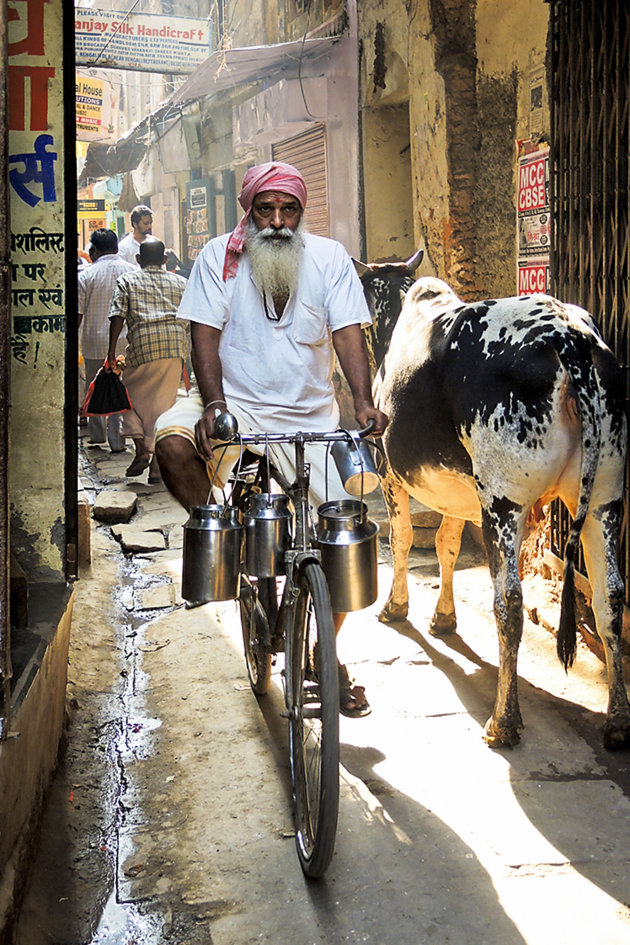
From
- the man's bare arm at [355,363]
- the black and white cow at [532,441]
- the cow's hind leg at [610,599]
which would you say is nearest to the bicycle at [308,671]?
the man's bare arm at [355,363]

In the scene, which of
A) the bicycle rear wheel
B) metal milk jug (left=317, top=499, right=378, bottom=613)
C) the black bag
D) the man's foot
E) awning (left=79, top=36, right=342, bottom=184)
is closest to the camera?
metal milk jug (left=317, top=499, right=378, bottom=613)

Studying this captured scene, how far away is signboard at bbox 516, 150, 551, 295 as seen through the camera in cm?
629

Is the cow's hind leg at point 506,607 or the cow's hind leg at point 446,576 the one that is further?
the cow's hind leg at point 446,576

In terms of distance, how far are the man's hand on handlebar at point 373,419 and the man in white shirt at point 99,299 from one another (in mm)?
7265

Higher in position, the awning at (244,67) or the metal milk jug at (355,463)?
the awning at (244,67)

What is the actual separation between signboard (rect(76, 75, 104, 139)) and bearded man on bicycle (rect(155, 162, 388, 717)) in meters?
16.0

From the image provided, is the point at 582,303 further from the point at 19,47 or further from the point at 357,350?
the point at 19,47

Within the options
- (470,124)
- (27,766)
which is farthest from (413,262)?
(27,766)

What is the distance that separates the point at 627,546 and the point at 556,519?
919mm

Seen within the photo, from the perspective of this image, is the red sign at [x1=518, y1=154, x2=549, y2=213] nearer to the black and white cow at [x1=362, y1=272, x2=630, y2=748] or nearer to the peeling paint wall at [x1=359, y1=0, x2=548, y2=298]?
the peeling paint wall at [x1=359, y1=0, x2=548, y2=298]

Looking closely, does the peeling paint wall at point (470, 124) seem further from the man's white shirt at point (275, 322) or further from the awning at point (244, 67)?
the man's white shirt at point (275, 322)

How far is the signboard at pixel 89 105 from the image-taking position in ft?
60.8

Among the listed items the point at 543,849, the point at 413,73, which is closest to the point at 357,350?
the point at 543,849

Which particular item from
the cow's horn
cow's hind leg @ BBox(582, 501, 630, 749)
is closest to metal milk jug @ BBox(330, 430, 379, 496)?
cow's hind leg @ BBox(582, 501, 630, 749)
